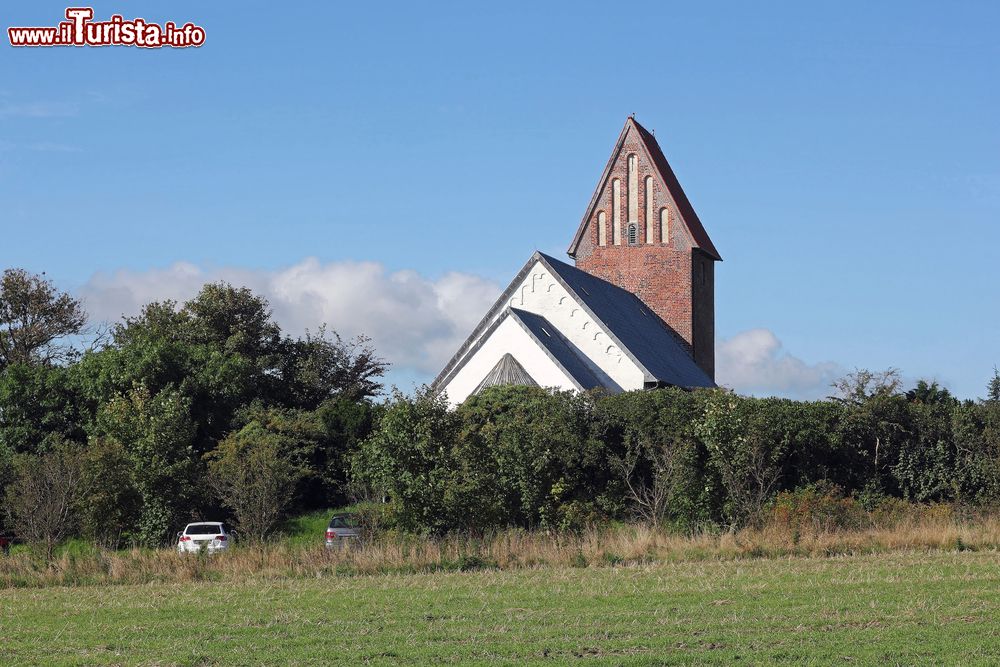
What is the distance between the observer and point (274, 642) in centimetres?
1223

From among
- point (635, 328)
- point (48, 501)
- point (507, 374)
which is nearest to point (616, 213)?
point (635, 328)

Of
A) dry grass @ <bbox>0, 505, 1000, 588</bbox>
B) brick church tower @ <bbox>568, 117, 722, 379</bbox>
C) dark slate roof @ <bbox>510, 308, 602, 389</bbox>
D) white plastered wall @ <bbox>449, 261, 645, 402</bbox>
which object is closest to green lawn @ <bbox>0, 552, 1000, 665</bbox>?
dry grass @ <bbox>0, 505, 1000, 588</bbox>

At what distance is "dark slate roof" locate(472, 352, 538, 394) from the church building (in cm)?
5

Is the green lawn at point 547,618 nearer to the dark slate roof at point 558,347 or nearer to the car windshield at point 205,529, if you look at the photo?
the car windshield at point 205,529

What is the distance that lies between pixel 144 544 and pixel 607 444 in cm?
1224

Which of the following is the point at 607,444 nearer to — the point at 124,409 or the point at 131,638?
the point at 124,409

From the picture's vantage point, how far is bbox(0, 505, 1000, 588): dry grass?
65.2ft

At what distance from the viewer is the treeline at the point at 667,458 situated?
25.6m

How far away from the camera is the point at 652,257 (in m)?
59.1

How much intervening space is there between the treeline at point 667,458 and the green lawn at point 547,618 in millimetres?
6929

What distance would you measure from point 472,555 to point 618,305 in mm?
32979

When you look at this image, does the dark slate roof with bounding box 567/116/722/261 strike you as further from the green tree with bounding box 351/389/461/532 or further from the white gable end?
the green tree with bounding box 351/389/461/532

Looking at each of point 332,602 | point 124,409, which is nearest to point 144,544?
point 124,409

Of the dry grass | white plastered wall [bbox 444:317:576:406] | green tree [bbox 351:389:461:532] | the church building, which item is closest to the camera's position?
the dry grass
